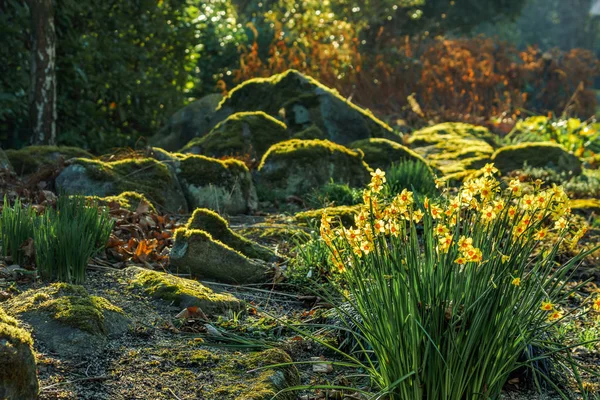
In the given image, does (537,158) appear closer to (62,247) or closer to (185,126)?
(185,126)

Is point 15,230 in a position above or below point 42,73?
below

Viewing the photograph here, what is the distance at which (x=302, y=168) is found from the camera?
7746 mm

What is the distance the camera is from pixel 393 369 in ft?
9.95

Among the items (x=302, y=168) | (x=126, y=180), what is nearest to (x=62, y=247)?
(x=126, y=180)

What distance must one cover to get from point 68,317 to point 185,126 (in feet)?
24.7

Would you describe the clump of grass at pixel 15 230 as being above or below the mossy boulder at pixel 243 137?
below

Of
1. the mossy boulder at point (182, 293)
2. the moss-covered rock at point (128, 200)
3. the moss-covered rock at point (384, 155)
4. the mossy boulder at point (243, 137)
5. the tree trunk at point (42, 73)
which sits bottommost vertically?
the mossy boulder at point (182, 293)

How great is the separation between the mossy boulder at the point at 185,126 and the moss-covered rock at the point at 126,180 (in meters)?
3.69

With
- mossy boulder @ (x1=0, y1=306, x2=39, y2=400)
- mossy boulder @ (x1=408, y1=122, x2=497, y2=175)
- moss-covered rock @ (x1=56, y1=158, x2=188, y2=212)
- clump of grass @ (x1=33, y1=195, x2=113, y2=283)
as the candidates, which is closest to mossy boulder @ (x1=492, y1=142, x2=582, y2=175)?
mossy boulder @ (x1=408, y1=122, x2=497, y2=175)

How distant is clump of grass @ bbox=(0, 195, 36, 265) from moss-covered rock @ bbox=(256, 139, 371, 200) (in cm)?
355

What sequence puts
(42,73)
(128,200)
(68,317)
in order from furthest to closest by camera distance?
1. (42,73)
2. (128,200)
3. (68,317)

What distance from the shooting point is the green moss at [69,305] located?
3355 millimetres

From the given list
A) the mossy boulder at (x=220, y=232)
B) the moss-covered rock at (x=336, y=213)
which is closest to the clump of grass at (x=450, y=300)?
the mossy boulder at (x=220, y=232)

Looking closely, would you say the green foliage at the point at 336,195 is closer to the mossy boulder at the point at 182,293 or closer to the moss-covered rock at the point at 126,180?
the moss-covered rock at the point at 126,180
